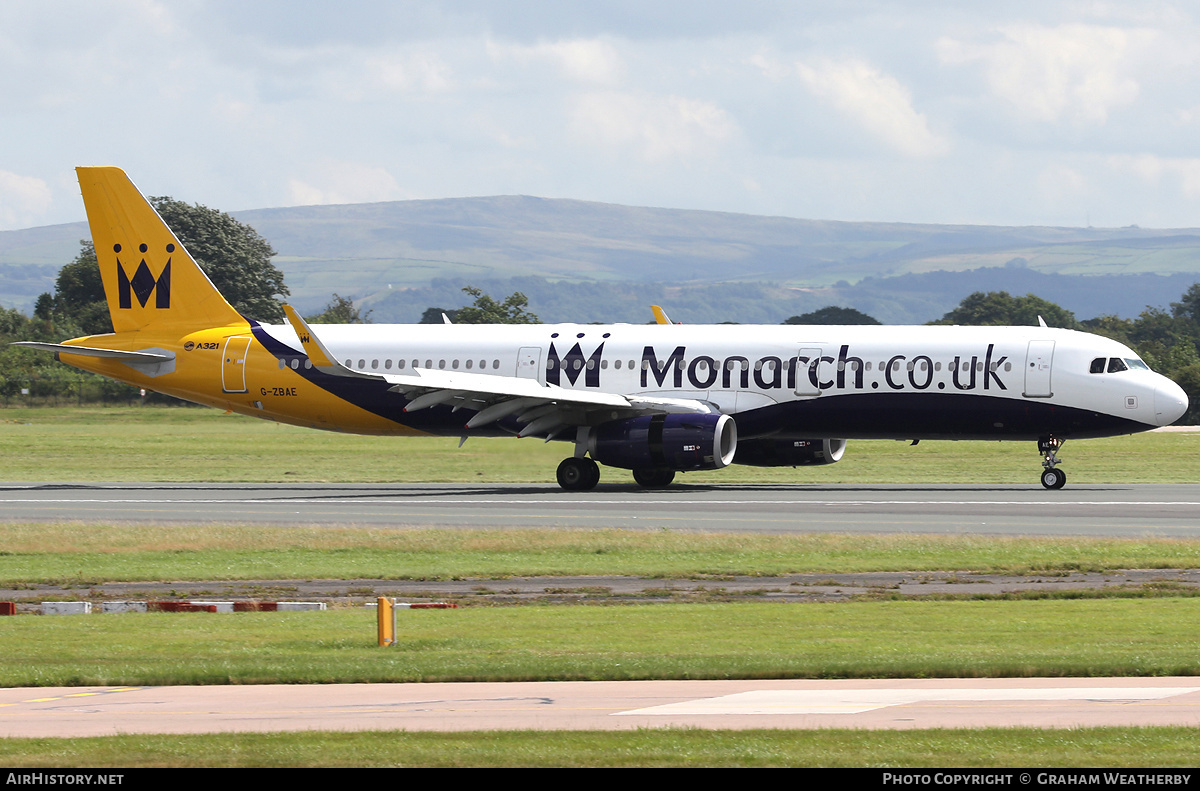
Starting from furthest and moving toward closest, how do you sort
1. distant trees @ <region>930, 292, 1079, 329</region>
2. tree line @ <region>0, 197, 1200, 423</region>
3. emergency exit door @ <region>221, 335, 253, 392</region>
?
distant trees @ <region>930, 292, 1079, 329</region>, tree line @ <region>0, 197, 1200, 423</region>, emergency exit door @ <region>221, 335, 253, 392</region>

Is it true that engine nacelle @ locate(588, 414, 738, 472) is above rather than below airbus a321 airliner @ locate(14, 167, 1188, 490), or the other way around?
below

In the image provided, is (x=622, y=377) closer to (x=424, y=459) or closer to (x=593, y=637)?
(x=424, y=459)

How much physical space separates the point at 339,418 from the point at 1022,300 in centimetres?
13711

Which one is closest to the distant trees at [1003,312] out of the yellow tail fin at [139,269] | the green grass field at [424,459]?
the green grass field at [424,459]

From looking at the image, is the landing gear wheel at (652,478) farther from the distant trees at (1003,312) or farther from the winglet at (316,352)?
the distant trees at (1003,312)

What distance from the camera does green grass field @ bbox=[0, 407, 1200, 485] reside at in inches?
1933

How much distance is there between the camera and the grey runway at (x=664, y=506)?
3136cm

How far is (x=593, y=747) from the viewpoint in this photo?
1138cm

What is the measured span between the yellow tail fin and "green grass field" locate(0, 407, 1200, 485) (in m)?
5.94

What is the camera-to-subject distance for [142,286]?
46.8m

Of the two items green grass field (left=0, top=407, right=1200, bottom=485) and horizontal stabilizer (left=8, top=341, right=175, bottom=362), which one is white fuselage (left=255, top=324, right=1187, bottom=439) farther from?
horizontal stabilizer (left=8, top=341, right=175, bottom=362)

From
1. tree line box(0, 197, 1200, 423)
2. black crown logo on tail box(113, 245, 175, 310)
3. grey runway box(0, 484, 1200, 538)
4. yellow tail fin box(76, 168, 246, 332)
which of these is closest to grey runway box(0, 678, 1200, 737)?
grey runway box(0, 484, 1200, 538)

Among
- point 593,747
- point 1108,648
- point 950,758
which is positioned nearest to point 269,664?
point 593,747

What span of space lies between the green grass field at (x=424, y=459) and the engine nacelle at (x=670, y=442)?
3.95 metres
